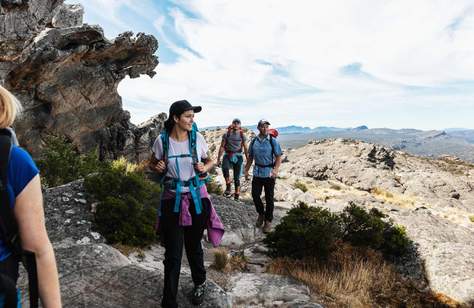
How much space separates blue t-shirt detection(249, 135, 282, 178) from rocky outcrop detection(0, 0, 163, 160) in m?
9.62

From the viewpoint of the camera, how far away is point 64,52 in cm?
2109

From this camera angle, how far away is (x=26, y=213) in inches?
74.7

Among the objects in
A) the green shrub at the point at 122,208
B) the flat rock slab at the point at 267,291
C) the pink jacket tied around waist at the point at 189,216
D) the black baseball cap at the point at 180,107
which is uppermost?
the black baseball cap at the point at 180,107

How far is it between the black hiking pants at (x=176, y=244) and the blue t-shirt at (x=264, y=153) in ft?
17.3

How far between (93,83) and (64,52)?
5767mm

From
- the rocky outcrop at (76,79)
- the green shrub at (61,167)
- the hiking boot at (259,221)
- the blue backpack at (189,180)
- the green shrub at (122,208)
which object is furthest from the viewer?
the rocky outcrop at (76,79)

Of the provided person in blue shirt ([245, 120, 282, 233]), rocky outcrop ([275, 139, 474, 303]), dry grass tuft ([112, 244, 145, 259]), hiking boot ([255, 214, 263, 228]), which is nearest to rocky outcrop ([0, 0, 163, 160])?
person in blue shirt ([245, 120, 282, 233])

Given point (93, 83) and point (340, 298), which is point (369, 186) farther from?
point (340, 298)

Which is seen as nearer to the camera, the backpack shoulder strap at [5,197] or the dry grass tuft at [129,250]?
the backpack shoulder strap at [5,197]

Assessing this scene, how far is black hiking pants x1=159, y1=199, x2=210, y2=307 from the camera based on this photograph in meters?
4.90

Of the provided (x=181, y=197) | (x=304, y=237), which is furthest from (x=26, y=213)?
(x=304, y=237)

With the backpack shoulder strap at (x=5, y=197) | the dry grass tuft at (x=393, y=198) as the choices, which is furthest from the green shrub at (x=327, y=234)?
the dry grass tuft at (x=393, y=198)

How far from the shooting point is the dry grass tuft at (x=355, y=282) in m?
7.10

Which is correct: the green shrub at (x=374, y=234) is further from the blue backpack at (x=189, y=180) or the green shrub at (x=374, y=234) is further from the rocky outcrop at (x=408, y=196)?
the blue backpack at (x=189, y=180)
